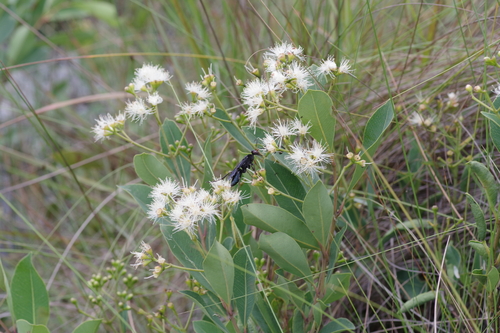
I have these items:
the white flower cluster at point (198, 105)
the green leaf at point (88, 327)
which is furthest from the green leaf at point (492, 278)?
the green leaf at point (88, 327)

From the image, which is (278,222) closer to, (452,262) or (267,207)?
(267,207)

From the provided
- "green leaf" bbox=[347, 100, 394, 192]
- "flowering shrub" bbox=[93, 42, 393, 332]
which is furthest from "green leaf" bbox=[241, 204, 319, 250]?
"green leaf" bbox=[347, 100, 394, 192]

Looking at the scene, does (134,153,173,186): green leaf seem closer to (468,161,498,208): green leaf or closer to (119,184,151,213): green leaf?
(119,184,151,213): green leaf

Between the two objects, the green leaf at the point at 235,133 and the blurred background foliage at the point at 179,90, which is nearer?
the green leaf at the point at 235,133

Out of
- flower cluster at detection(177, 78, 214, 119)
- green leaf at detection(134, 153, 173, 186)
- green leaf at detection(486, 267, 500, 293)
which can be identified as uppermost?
flower cluster at detection(177, 78, 214, 119)

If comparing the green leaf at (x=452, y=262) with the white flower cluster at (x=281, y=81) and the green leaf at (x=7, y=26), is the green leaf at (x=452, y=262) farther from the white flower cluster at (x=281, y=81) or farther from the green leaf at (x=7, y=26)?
the green leaf at (x=7, y=26)

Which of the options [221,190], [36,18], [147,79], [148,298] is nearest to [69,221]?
[148,298]

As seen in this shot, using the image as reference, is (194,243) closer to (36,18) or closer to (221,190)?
(221,190)
